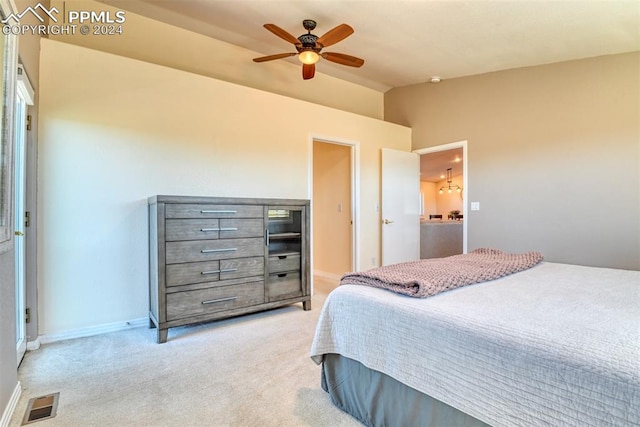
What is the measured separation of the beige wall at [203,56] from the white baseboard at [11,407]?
283cm

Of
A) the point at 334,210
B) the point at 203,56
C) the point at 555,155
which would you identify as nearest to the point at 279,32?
the point at 203,56

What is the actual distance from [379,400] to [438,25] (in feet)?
10.3

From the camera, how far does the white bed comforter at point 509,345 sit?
0.86 m

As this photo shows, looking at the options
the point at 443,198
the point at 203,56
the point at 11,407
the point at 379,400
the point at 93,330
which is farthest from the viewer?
the point at 443,198

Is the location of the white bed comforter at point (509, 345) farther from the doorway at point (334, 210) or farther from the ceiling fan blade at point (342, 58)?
the doorway at point (334, 210)

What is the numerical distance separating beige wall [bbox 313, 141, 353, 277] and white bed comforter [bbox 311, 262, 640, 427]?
303cm

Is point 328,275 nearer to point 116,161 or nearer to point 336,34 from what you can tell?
point 116,161

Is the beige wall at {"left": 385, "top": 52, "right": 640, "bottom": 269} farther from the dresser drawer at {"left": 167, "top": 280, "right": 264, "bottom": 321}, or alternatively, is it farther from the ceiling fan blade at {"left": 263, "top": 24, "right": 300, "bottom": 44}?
the dresser drawer at {"left": 167, "top": 280, "right": 264, "bottom": 321}

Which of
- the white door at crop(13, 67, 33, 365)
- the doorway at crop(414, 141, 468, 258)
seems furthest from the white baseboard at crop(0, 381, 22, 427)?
the doorway at crop(414, 141, 468, 258)

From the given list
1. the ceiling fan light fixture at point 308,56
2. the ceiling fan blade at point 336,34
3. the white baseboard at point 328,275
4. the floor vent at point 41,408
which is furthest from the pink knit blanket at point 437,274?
the white baseboard at point 328,275

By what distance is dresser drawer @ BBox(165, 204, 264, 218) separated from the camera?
8.47 ft

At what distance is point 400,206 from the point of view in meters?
4.74

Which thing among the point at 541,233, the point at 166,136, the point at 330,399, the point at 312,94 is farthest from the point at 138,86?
the point at 541,233

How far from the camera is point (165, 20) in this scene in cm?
327
